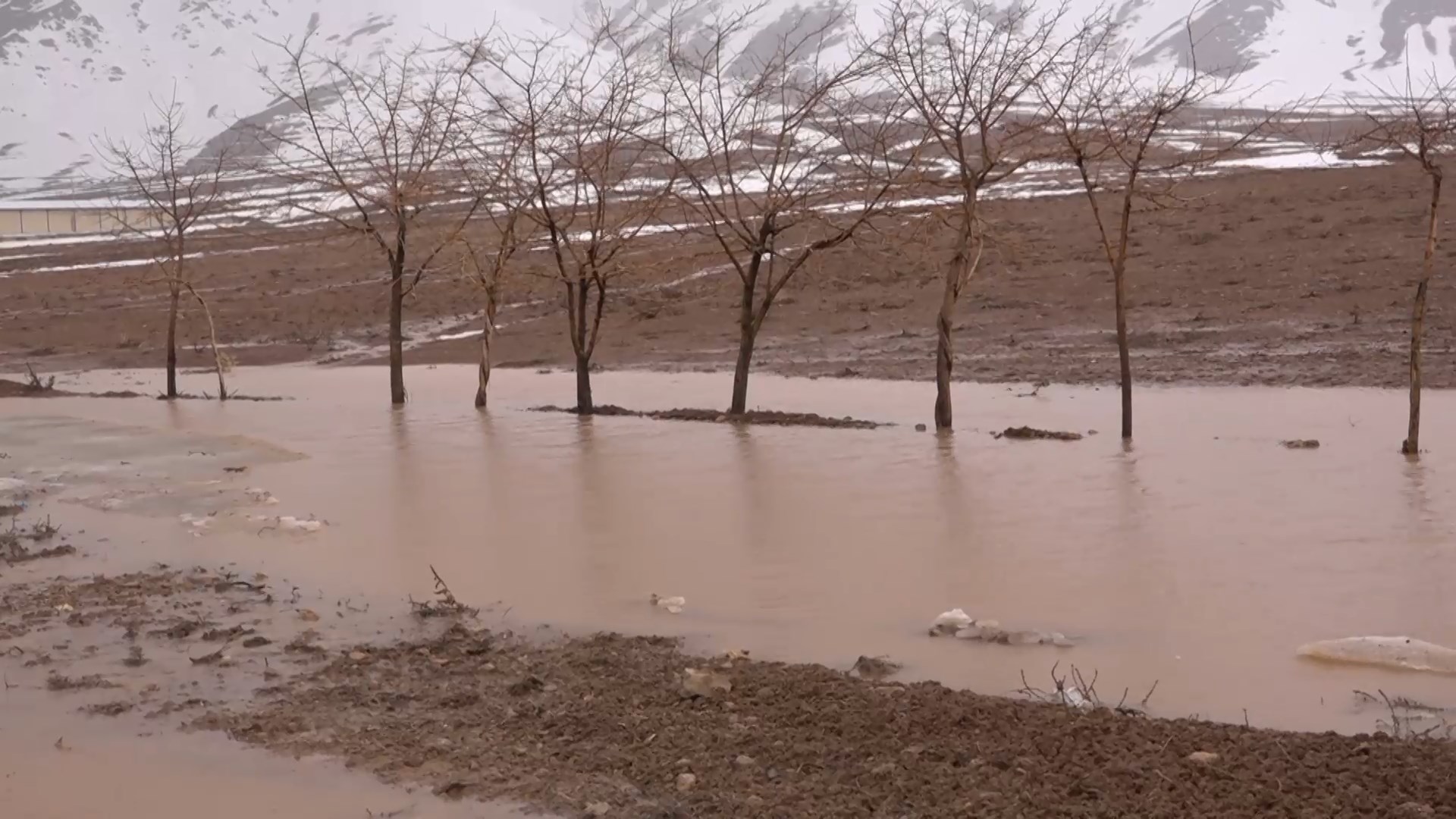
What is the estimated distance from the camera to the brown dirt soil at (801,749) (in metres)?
4.36

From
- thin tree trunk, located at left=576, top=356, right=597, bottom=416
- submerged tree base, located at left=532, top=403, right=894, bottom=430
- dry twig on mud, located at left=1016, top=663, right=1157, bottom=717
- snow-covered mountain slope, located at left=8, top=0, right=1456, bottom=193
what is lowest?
dry twig on mud, located at left=1016, top=663, right=1157, bottom=717

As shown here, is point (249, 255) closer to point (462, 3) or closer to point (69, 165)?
point (69, 165)

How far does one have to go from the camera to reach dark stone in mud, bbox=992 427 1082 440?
13.3 meters

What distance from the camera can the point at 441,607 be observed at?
7.15 metres

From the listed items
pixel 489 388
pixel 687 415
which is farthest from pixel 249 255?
pixel 687 415

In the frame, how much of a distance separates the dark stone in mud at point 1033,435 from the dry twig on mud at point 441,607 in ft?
23.8

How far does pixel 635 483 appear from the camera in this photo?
36.9ft

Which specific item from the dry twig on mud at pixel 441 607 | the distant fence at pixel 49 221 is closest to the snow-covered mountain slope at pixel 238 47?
the distant fence at pixel 49 221

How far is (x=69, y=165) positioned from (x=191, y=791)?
375 ft

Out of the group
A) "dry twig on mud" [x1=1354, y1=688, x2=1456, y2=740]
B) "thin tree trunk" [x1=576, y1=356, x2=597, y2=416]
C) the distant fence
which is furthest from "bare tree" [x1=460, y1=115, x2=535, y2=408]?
the distant fence

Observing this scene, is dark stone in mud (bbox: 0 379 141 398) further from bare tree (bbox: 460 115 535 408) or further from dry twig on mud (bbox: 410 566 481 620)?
dry twig on mud (bbox: 410 566 481 620)

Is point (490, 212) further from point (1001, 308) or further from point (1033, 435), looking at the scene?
point (1001, 308)

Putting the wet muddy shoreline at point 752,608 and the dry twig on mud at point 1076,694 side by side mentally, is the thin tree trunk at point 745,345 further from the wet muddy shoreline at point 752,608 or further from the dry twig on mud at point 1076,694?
the dry twig on mud at point 1076,694

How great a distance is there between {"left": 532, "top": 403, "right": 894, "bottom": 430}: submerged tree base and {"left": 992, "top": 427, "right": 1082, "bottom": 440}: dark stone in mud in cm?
145
